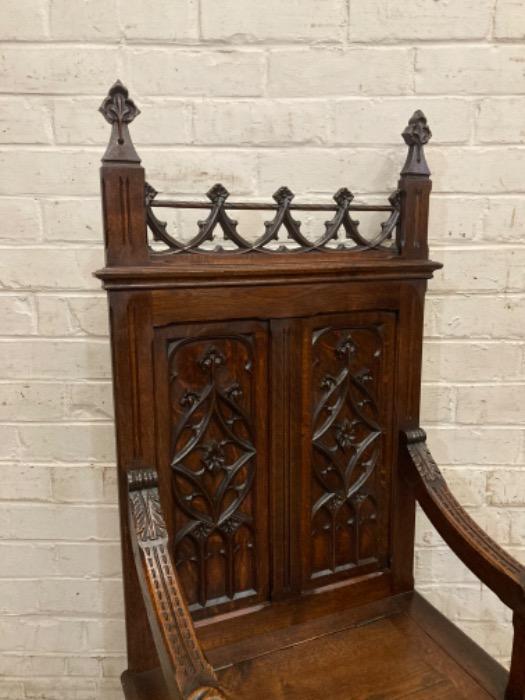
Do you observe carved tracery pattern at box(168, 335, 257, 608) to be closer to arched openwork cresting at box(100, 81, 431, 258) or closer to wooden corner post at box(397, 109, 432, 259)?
arched openwork cresting at box(100, 81, 431, 258)

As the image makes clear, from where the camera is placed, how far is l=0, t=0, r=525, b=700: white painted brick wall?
3.92 ft

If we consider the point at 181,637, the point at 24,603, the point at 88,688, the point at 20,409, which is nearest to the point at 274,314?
the point at 181,637

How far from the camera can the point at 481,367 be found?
137 cm

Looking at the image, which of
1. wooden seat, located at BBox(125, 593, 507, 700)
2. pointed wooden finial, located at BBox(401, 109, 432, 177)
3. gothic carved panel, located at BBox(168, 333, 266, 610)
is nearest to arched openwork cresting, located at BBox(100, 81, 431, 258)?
pointed wooden finial, located at BBox(401, 109, 432, 177)

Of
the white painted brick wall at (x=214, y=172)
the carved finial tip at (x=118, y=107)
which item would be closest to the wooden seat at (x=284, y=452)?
the carved finial tip at (x=118, y=107)

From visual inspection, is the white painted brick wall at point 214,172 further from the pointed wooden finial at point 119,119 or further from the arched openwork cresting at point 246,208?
the pointed wooden finial at point 119,119

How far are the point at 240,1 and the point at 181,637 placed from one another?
1.15 meters

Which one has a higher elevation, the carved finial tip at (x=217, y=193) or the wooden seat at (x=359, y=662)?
the carved finial tip at (x=217, y=193)

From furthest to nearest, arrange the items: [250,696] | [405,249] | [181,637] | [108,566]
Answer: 1. [108,566]
2. [405,249]
3. [250,696]
4. [181,637]

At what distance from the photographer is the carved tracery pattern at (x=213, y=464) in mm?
1014

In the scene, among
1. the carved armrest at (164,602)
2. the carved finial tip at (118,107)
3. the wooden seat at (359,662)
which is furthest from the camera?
the wooden seat at (359,662)

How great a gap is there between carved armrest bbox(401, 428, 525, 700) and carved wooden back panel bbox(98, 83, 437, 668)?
0.04 meters

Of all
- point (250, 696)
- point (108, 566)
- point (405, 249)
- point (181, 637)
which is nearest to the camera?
point (181, 637)

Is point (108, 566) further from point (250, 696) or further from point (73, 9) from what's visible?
point (73, 9)
